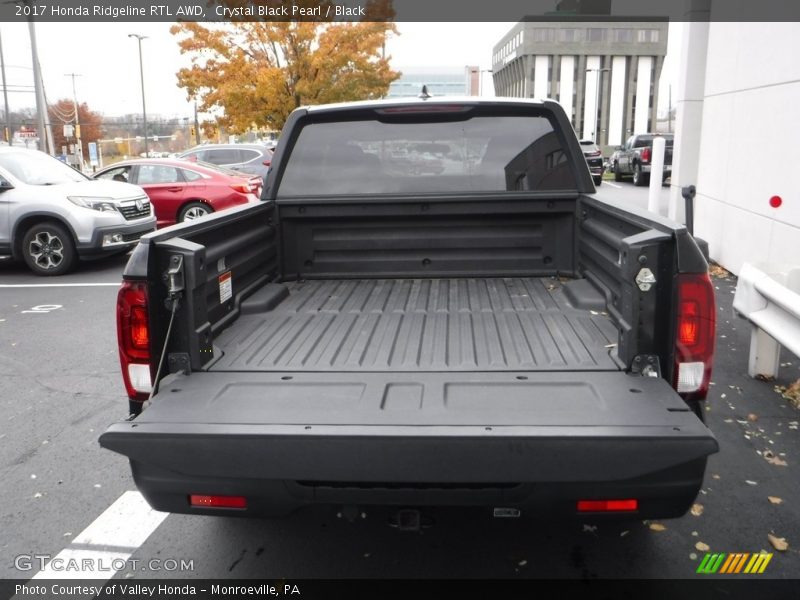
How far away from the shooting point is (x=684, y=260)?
9.05 feet

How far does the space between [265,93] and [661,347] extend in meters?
24.5

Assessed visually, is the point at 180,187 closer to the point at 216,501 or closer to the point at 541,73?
the point at 216,501

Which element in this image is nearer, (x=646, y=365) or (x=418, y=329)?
(x=646, y=365)

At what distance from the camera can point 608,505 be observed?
99.0 inches

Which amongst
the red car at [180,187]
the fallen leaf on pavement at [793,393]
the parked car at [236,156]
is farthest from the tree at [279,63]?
the fallen leaf on pavement at [793,393]

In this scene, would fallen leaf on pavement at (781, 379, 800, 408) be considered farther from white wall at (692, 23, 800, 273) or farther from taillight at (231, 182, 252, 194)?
taillight at (231, 182, 252, 194)

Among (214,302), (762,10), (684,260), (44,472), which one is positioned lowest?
(44,472)

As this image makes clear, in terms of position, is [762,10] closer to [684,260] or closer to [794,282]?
[794,282]

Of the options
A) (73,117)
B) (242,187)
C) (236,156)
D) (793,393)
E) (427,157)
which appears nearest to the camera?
(427,157)

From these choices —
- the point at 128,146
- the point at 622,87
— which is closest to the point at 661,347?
the point at 128,146

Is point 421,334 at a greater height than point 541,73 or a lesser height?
lesser

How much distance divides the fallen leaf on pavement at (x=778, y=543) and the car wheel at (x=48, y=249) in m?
10.1

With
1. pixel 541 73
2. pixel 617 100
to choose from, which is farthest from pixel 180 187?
pixel 617 100

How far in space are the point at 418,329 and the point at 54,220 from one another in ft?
29.4
